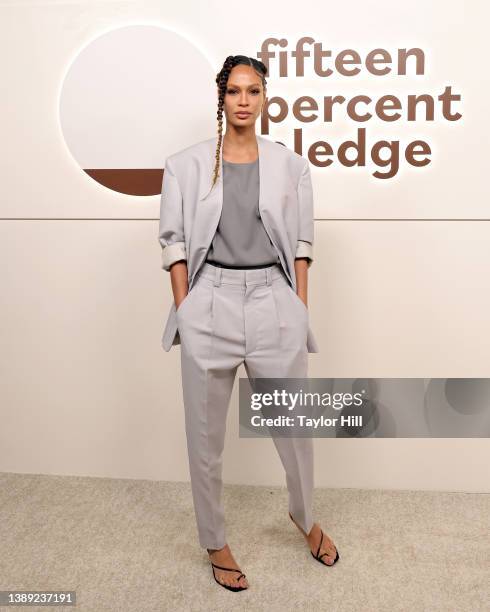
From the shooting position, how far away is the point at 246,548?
97.2 inches

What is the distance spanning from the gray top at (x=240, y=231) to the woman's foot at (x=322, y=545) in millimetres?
991

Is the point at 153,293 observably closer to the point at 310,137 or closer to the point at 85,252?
the point at 85,252

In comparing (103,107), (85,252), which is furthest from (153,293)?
(103,107)

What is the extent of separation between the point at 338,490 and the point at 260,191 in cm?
145

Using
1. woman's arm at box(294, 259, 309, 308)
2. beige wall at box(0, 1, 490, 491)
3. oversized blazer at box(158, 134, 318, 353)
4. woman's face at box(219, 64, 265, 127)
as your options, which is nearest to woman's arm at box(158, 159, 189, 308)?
oversized blazer at box(158, 134, 318, 353)

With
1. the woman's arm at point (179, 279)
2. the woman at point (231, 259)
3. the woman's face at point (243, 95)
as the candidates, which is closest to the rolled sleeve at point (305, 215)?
the woman at point (231, 259)

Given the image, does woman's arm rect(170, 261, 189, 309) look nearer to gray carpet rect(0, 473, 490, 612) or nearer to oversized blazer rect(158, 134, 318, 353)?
→ oversized blazer rect(158, 134, 318, 353)

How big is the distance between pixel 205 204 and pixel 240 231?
139 millimetres

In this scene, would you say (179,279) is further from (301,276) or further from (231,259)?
(301,276)

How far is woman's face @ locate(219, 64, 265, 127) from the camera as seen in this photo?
6.82 ft

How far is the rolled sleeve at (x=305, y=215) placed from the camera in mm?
2262

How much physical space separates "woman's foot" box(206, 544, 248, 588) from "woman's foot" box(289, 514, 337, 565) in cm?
28
